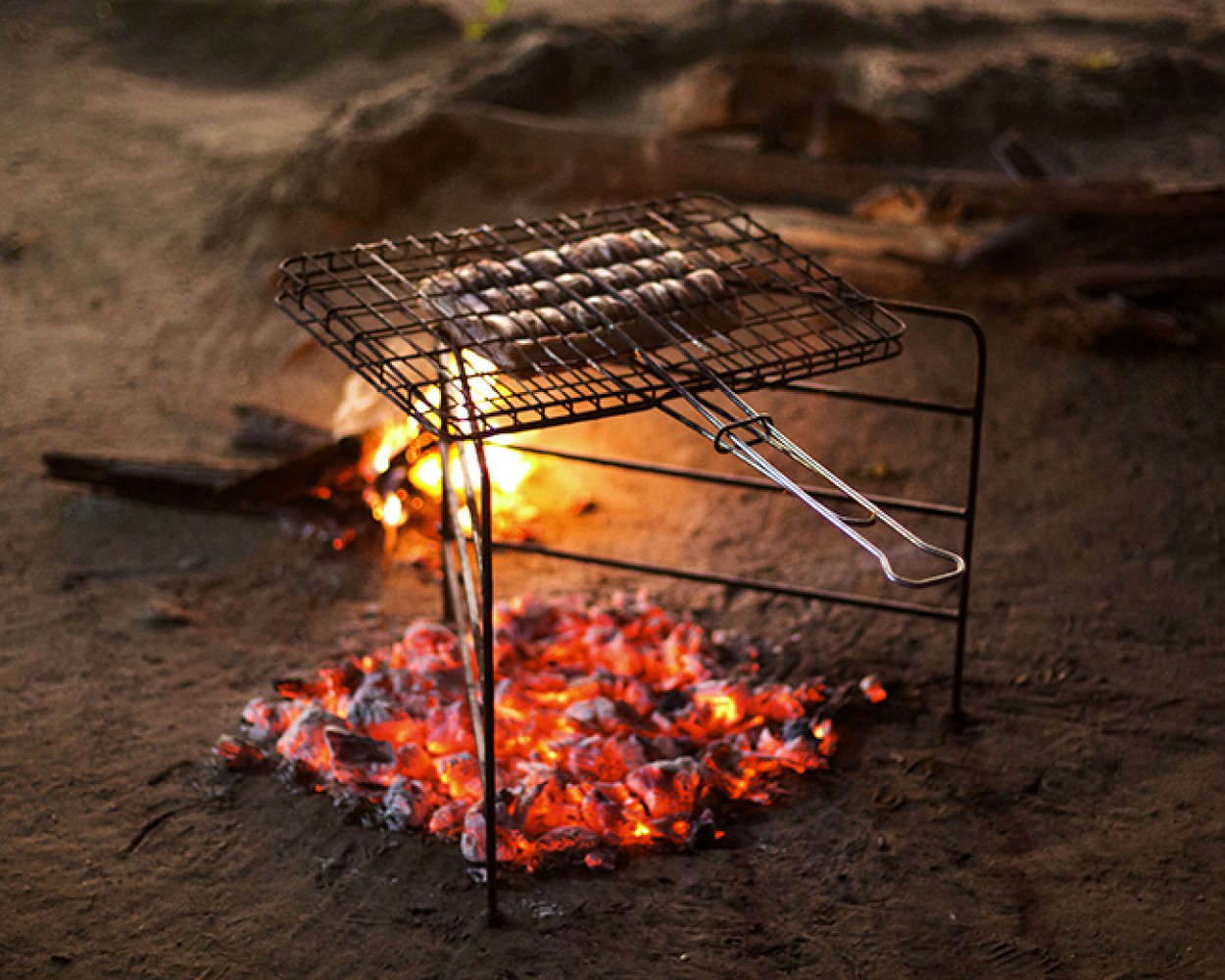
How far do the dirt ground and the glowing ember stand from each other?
4.0 inches

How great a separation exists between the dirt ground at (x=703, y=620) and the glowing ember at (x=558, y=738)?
0.33 ft

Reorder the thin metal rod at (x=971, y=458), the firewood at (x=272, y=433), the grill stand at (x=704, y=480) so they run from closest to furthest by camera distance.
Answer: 1. the grill stand at (x=704, y=480)
2. the thin metal rod at (x=971, y=458)
3. the firewood at (x=272, y=433)

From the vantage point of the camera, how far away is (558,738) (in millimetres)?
3738

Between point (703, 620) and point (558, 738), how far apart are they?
95 centimetres

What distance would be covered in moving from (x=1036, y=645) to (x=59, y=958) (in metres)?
3.07

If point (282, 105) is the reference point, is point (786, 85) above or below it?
above

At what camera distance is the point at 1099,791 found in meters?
3.59

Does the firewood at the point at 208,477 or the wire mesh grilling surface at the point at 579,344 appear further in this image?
the firewood at the point at 208,477

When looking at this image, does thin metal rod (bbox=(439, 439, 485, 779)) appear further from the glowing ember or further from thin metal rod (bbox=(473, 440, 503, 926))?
thin metal rod (bbox=(473, 440, 503, 926))

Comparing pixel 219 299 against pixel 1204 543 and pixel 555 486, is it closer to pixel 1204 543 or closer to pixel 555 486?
pixel 555 486

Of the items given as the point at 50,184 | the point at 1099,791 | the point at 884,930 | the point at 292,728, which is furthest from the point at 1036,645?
the point at 50,184

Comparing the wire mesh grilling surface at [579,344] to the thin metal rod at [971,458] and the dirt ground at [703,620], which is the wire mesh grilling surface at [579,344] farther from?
the dirt ground at [703,620]

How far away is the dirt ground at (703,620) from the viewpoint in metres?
3.12

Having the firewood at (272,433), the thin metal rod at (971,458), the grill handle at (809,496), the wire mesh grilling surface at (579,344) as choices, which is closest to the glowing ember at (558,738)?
the thin metal rod at (971,458)
